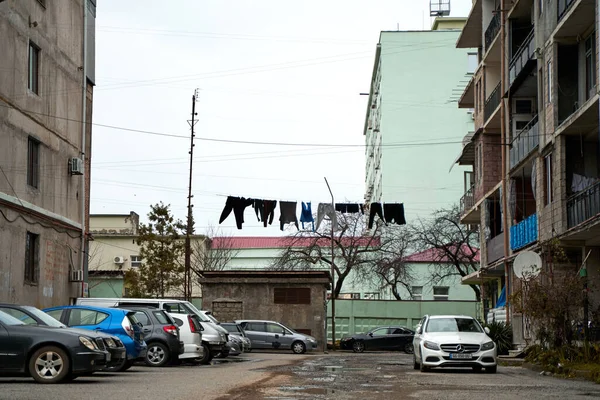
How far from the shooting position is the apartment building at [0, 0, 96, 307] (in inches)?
1067

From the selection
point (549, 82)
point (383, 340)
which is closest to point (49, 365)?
point (549, 82)

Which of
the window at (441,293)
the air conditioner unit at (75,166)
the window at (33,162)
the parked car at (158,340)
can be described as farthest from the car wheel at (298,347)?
the window at (441,293)

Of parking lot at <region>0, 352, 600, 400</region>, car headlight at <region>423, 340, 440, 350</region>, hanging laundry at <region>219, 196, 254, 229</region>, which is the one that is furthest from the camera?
hanging laundry at <region>219, 196, 254, 229</region>

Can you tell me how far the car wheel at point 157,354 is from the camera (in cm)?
2359

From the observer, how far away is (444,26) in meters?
75.2

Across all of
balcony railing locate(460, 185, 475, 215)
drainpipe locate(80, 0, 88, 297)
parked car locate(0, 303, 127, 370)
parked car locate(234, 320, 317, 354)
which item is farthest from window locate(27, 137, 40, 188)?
balcony railing locate(460, 185, 475, 215)

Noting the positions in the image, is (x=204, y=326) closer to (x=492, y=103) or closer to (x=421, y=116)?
(x=492, y=103)

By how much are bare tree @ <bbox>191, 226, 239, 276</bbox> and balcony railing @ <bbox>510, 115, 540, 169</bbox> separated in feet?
133

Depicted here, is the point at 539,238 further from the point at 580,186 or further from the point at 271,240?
the point at 271,240

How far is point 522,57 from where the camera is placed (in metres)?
34.0

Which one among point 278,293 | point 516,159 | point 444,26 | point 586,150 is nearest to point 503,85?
point 516,159

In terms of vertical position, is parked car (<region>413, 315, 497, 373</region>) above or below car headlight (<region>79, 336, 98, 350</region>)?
below

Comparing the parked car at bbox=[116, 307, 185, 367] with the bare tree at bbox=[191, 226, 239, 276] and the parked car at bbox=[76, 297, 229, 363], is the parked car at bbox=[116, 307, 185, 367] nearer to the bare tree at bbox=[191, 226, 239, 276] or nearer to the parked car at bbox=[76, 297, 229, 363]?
the parked car at bbox=[76, 297, 229, 363]

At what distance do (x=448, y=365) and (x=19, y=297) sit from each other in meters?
13.4
